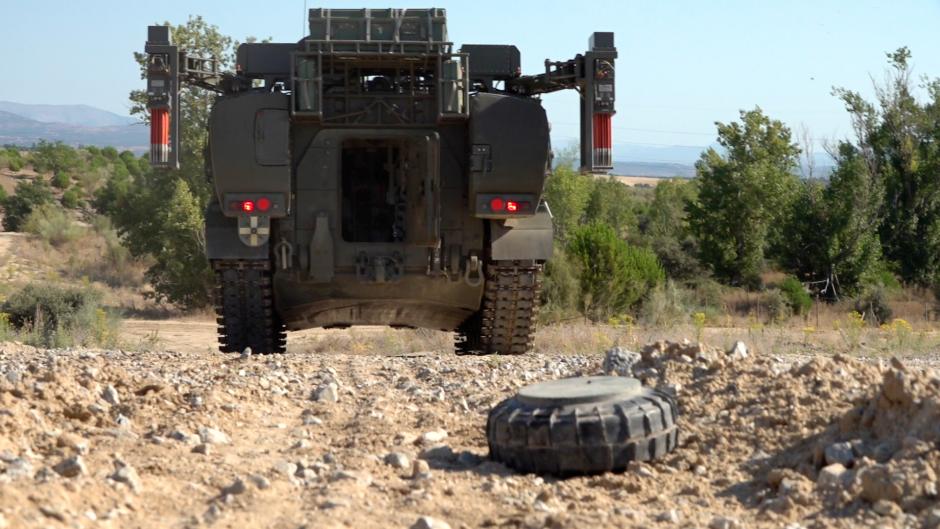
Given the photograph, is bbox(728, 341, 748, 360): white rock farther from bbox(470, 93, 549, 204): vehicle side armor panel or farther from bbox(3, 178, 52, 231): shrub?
bbox(3, 178, 52, 231): shrub

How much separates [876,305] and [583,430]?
18954mm

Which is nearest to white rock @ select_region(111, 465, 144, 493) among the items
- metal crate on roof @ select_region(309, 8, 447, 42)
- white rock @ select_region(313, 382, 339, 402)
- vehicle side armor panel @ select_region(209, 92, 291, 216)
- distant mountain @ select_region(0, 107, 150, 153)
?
white rock @ select_region(313, 382, 339, 402)

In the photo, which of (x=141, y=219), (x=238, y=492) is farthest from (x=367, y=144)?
(x=141, y=219)

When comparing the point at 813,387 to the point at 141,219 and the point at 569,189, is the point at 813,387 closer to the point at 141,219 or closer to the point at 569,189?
the point at 141,219

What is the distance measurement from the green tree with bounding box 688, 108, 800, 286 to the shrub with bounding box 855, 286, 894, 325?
16.8ft

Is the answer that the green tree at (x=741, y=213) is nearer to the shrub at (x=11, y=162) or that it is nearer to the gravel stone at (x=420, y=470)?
the gravel stone at (x=420, y=470)

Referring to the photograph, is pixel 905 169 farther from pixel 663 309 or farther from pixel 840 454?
pixel 840 454

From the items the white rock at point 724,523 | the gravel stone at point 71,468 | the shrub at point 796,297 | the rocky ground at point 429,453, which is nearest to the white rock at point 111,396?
the rocky ground at point 429,453

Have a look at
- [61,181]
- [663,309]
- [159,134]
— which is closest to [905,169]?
[663,309]

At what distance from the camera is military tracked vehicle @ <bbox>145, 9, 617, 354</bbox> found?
10828 millimetres

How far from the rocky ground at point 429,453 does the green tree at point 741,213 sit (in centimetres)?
2265

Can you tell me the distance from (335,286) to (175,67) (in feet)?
7.10

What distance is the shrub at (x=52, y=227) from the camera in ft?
118

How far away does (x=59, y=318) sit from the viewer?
14594 millimetres
